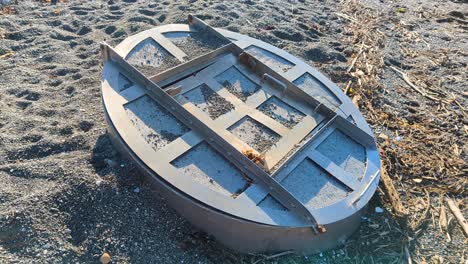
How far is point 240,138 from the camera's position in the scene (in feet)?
10.8

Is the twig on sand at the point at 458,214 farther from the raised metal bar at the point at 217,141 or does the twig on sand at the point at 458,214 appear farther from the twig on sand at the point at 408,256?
the raised metal bar at the point at 217,141

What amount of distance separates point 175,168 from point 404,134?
260 cm

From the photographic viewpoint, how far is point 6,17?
204 inches

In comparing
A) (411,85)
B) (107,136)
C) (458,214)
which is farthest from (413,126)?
(107,136)

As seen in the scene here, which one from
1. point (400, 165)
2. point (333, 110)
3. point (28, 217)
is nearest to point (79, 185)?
point (28, 217)

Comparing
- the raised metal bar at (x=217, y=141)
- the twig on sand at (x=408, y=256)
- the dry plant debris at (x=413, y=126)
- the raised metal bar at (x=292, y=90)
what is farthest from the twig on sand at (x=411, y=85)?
the raised metal bar at (x=217, y=141)

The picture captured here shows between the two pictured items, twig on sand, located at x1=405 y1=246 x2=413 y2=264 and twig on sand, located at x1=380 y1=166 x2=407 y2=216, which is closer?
twig on sand, located at x1=405 y1=246 x2=413 y2=264

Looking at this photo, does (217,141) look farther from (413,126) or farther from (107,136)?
(413,126)

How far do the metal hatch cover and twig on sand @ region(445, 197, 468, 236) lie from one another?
862 millimetres

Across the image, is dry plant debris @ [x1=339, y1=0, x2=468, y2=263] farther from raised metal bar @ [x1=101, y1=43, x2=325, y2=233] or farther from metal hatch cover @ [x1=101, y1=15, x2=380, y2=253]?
raised metal bar @ [x1=101, y1=43, x2=325, y2=233]

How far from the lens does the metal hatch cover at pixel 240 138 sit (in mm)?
2791

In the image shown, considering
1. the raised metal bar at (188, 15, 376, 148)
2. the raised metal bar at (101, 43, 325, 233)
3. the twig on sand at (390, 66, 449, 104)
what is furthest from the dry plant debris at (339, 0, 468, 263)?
the raised metal bar at (101, 43, 325, 233)

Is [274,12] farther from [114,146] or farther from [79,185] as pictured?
[79,185]

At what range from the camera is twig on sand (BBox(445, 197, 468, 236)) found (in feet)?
11.2
